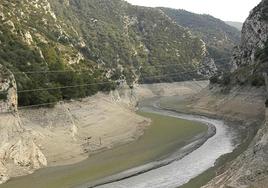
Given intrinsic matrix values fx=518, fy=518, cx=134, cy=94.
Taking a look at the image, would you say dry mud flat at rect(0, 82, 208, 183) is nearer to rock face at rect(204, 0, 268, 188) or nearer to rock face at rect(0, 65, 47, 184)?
rock face at rect(0, 65, 47, 184)

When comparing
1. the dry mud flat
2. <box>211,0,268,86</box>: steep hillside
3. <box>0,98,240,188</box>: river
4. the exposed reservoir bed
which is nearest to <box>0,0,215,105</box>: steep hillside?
the dry mud flat

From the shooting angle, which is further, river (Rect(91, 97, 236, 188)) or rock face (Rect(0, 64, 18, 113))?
rock face (Rect(0, 64, 18, 113))

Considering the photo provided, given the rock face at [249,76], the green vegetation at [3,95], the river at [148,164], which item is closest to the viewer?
the rock face at [249,76]

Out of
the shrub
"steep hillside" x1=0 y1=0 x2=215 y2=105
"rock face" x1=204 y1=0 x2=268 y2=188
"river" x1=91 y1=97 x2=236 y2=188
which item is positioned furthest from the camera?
the shrub

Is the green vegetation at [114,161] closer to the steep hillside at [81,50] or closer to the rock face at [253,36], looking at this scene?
the steep hillside at [81,50]

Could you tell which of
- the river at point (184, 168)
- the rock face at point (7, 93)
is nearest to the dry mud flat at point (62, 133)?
the rock face at point (7, 93)

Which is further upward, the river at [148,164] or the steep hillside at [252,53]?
the steep hillside at [252,53]

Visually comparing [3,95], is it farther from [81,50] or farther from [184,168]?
[81,50]
